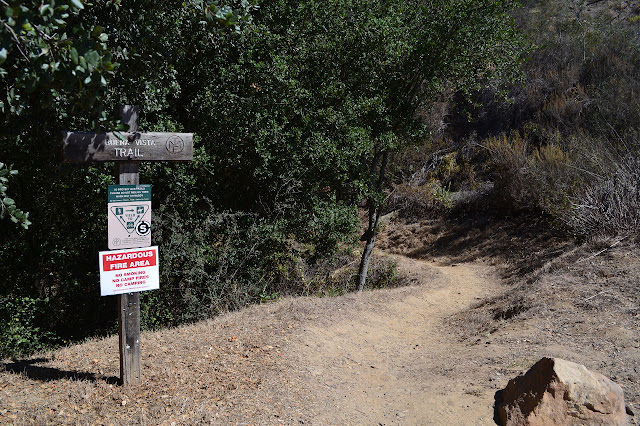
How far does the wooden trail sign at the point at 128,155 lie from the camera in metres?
4.61

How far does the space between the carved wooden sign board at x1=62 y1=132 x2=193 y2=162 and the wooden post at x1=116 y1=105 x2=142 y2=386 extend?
0.12 meters

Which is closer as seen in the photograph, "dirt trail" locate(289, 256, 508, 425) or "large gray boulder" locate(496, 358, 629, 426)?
"large gray boulder" locate(496, 358, 629, 426)

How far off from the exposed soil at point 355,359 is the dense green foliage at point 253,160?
1986 mm

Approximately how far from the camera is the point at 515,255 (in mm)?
14773

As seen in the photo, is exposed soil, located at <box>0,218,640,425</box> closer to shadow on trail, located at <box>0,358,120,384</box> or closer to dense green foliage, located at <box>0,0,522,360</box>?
shadow on trail, located at <box>0,358,120,384</box>

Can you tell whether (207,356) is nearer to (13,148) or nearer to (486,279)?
(13,148)

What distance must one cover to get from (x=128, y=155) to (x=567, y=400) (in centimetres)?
420

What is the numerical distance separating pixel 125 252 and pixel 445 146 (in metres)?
19.2

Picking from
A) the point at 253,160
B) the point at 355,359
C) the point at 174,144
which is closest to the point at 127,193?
the point at 174,144

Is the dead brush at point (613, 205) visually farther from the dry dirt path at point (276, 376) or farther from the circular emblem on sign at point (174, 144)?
the circular emblem on sign at point (174, 144)

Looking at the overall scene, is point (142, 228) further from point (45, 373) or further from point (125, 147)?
point (45, 373)

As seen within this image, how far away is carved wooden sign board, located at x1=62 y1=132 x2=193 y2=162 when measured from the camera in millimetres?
4562

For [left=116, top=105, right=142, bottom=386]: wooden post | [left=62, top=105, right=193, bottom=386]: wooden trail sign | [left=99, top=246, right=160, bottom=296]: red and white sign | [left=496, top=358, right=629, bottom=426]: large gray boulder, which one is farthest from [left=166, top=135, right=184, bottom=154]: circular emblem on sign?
[left=496, top=358, right=629, bottom=426]: large gray boulder

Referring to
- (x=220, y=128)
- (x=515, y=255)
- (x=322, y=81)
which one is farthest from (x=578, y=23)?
(x=220, y=128)
